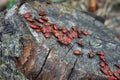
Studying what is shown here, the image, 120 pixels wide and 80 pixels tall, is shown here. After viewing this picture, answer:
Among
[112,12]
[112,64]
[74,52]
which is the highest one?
[74,52]

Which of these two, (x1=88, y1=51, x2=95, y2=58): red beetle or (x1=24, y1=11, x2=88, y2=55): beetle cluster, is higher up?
(x1=24, y1=11, x2=88, y2=55): beetle cluster

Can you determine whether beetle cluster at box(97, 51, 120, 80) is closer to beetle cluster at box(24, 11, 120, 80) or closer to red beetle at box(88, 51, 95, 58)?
beetle cluster at box(24, 11, 120, 80)

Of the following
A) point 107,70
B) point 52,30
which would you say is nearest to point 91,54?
point 107,70

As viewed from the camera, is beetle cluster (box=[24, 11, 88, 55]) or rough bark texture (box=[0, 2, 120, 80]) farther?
beetle cluster (box=[24, 11, 88, 55])

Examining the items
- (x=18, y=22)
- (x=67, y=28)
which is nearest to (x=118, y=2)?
(x=67, y=28)

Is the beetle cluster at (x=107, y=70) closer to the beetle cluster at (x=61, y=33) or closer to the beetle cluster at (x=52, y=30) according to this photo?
the beetle cluster at (x=61, y=33)

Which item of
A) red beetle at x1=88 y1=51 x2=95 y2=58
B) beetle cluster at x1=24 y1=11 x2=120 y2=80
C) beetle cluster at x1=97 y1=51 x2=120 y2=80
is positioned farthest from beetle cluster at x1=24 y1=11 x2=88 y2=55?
beetle cluster at x1=97 y1=51 x2=120 y2=80

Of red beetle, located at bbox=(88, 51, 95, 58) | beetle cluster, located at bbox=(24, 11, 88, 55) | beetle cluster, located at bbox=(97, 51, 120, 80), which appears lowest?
beetle cluster, located at bbox=(97, 51, 120, 80)

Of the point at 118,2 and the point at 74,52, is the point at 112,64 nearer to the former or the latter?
the point at 74,52
